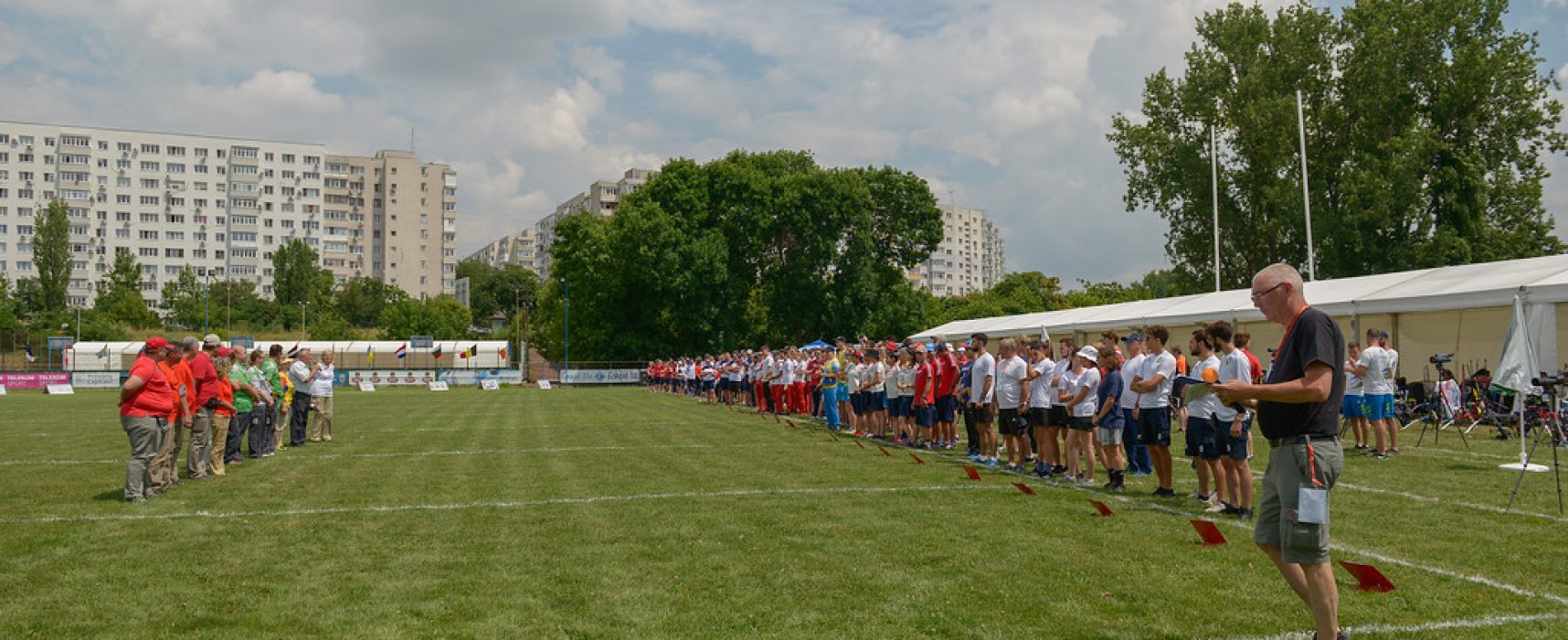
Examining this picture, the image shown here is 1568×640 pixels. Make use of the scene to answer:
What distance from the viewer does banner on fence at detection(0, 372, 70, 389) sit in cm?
5191

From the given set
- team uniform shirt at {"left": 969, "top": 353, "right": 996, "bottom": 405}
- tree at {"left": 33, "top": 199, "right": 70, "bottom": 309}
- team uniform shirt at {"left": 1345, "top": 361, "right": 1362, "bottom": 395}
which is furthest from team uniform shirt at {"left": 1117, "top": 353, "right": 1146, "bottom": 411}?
tree at {"left": 33, "top": 199, "right": 70, "bottom": 309}

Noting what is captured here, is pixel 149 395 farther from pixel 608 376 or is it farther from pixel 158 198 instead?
pixel 158 198

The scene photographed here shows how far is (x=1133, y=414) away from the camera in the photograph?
12.6m

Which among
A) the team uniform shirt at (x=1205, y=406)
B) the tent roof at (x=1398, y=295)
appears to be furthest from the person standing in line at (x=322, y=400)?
the tent roof at (x=1398, y=295)

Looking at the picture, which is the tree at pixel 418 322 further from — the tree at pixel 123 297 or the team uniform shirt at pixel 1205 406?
the team uniform shirt at pixel 1205 406

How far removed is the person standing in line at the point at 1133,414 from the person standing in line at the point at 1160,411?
379mm

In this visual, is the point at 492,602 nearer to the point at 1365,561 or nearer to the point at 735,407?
the point at 1365,561

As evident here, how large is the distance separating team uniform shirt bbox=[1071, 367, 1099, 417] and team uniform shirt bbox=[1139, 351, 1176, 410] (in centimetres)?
55

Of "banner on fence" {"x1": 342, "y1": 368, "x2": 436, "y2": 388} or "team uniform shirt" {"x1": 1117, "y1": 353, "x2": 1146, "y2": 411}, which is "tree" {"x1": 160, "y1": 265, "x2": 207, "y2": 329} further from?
"team uniform shirt" {"x1": 1117, "y1": 353, "x2": 1146, "y2": 411}

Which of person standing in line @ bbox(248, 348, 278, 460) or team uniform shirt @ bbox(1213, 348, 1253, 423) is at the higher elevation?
team uniform shirt @ bbox(1213, 348, 1253, 423)

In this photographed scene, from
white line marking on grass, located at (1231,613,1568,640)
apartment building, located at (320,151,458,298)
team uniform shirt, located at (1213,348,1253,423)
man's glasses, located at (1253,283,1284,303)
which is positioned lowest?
white line marking on grass, located at (1231,613,1568,640)

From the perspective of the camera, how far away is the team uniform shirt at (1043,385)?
12.9 m

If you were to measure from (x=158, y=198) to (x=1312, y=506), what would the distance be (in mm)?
138794

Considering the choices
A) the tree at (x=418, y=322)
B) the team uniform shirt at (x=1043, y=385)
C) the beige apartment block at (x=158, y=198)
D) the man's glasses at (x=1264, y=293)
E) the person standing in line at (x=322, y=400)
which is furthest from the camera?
the beige apartment block at (x=158, y=198)
